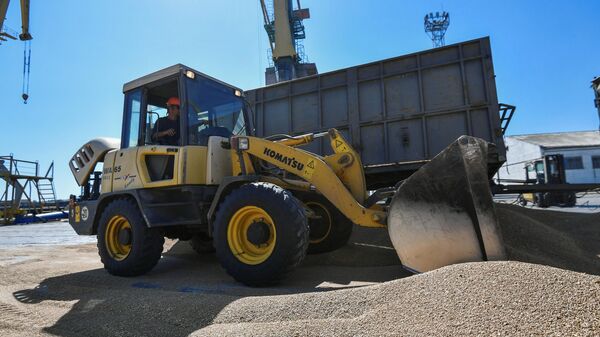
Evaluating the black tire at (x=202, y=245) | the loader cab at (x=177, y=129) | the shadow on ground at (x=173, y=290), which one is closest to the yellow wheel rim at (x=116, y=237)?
the shadow on ground at (x=173, y=290)

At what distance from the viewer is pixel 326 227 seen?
5.15 meters

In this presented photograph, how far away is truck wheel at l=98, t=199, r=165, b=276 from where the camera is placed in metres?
4.57

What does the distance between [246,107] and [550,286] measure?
4.35 m

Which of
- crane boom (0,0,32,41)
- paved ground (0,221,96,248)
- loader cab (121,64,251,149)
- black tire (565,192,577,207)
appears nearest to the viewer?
loader cab (121,64,251,149)

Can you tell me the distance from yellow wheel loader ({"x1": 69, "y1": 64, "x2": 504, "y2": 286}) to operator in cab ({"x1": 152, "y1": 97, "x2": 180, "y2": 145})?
3cm

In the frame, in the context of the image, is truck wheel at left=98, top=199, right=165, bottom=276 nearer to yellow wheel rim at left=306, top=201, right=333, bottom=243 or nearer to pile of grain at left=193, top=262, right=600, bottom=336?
yellow wheel rim at left=306, top=201, right=333, bottom=243

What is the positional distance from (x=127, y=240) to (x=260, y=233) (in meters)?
2.12

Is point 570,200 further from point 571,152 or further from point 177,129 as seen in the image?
point 571,152

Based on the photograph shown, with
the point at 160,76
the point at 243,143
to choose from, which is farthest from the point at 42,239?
the point at 243,143

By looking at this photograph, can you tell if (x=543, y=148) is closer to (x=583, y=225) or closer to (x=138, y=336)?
(x=583, y=225)

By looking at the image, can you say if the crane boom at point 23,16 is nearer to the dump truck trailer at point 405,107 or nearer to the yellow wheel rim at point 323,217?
the dump truck trailer at point 405,107

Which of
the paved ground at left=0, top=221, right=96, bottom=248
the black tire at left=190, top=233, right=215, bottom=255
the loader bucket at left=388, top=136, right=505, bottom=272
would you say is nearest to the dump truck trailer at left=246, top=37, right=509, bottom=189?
the black tire at left=190, top=233, right=215, bottom=255

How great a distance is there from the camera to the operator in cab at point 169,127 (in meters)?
4.78

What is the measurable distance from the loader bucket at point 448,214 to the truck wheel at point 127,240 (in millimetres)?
2988
